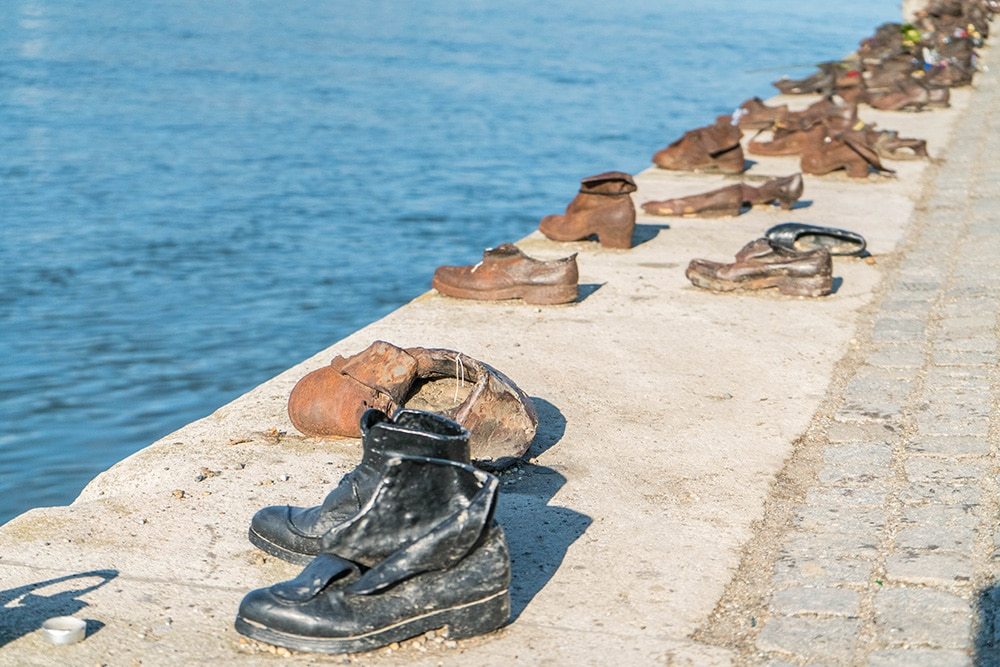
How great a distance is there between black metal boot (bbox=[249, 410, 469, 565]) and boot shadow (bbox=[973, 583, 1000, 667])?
127 cm

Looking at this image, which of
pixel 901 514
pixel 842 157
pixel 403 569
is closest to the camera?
pixel 403 569

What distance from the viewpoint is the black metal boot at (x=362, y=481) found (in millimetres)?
3488

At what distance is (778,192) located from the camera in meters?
8.95

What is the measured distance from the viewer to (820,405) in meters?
5.19

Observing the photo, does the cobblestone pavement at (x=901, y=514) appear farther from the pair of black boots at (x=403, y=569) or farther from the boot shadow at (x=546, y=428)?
the boot shadow at (x=546, y=428)

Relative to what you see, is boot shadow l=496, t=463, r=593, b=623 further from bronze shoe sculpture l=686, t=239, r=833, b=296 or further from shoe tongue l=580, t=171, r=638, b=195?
shoe tongue l=580, t=171, r=638, b=195

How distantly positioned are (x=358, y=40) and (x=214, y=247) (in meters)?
18.2

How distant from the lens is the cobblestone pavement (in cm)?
337

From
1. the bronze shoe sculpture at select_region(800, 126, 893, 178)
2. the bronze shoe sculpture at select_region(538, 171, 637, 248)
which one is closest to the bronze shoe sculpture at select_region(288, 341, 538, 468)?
the bronze shoe sculpture at select_region(538, 171, 637, 248)

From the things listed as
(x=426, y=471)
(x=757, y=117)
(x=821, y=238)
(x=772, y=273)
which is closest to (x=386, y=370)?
(x=426, y=471)

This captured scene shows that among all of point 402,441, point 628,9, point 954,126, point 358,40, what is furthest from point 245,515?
point 628,9

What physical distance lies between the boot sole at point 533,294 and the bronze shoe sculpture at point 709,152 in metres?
4.09

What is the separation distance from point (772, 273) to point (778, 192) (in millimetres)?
2296

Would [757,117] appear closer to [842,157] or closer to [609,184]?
[842,157]
